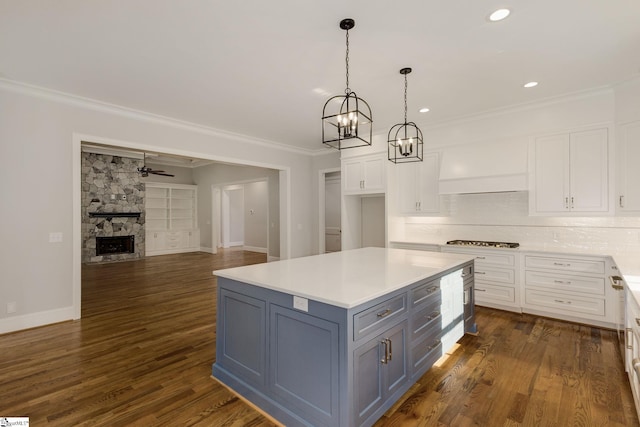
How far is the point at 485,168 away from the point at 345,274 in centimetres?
314

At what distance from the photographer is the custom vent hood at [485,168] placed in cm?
410

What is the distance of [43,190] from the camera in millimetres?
3695

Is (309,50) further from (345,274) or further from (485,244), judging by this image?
(485,244)

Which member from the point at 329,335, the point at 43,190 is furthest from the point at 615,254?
the point at 43,190

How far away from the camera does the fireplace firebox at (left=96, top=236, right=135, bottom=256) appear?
816 cm

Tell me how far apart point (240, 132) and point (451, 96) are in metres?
3.50

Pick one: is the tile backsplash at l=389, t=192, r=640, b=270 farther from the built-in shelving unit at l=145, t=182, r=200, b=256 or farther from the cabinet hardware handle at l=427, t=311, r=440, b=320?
the built-in shelving unit at l=145, t=182, r=200, b=256

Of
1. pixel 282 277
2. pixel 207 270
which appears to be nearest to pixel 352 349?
pixel 282 277

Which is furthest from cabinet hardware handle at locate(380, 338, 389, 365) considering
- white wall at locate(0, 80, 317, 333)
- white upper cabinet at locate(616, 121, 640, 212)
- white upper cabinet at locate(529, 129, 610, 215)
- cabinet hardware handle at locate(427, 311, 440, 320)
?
white wall at locate(0, 80, 317, 333)

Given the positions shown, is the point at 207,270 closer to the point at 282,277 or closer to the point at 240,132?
the point at 240,132

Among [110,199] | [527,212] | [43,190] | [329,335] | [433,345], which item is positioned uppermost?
[110,199]

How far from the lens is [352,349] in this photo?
5.46 feet

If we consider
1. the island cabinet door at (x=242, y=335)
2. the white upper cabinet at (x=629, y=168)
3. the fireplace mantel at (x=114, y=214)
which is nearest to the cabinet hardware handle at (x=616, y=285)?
the white upper cabinet at (x=629, y=168)

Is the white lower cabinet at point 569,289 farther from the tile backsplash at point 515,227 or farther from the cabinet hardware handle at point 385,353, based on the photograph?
the cabinet hardware handle at point 385,353
